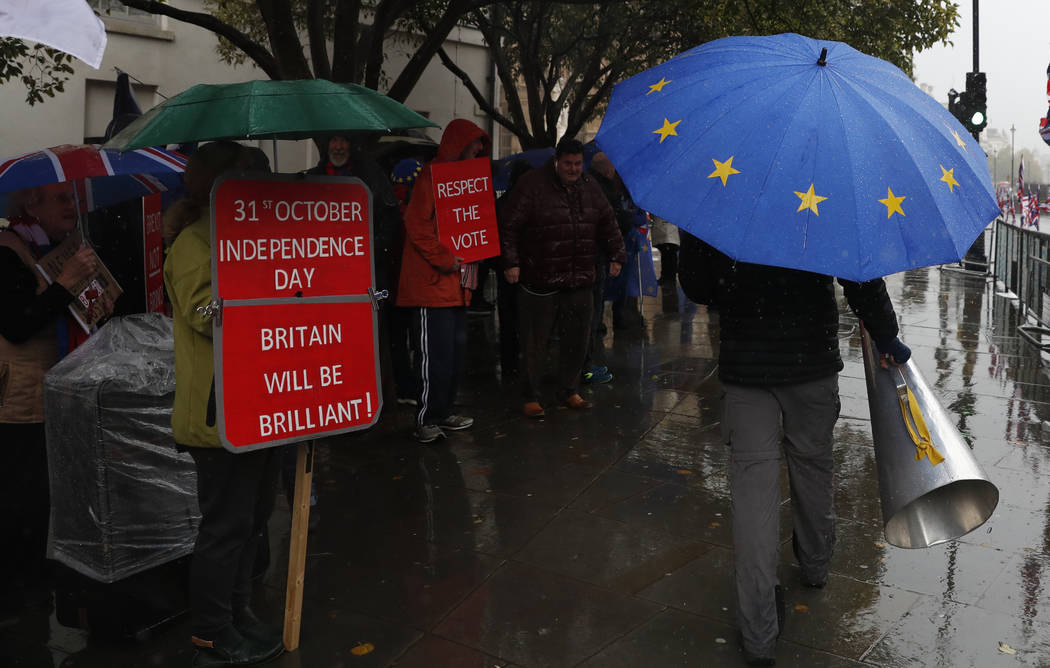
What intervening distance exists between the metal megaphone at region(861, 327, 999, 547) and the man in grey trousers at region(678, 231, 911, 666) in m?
0.15

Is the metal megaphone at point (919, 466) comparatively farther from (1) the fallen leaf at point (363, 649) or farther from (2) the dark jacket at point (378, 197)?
(2) the dark jacket at point (378, 197)

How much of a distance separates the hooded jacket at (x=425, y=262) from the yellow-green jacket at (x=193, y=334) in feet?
10.1

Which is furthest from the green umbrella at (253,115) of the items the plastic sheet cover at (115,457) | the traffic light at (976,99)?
the traffic light at (976,99)

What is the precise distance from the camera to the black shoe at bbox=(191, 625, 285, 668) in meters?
3.55

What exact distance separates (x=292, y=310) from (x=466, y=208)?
3.36 metres

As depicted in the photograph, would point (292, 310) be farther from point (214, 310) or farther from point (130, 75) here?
point (130, 75)

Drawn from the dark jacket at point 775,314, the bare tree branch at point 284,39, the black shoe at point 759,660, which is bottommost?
the black shoe at point 759,660

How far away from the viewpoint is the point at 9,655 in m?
3.75

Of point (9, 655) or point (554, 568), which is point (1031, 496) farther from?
point (9, 655)

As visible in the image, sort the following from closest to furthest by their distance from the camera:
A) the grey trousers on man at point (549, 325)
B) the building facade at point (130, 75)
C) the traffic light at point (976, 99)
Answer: the grey trousers on man at point (549, 325) → the building facade at point (130, 75) → the traffic light at point (976, 99)

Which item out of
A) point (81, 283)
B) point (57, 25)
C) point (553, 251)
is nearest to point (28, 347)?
point (81, 283)

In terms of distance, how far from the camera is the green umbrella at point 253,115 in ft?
10.0

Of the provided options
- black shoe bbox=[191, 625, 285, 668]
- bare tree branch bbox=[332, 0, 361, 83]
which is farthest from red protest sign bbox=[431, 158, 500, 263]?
black shoe bbox=[191, 625, 285, 668]

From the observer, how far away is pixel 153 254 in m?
5.02
